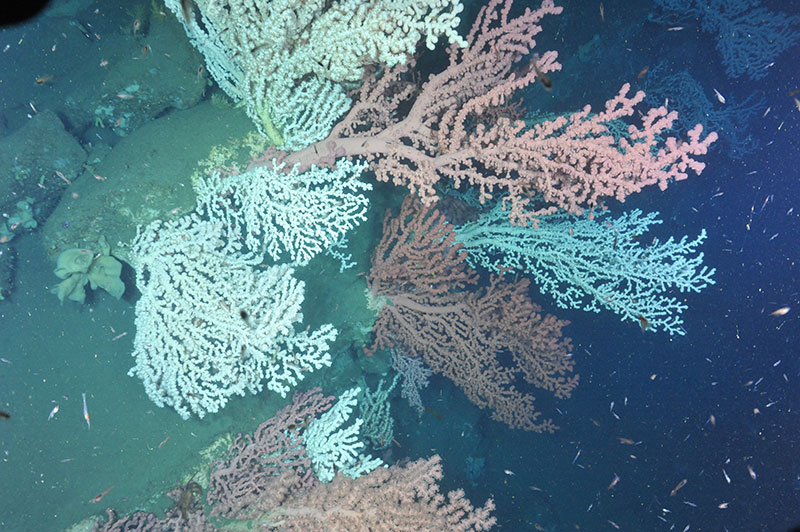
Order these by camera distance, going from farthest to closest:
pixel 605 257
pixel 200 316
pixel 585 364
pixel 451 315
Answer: pixel 585 364
pixel 451 315
pixel 605 257
pixel 200 316

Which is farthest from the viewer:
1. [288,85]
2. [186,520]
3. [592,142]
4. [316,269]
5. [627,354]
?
[627,354]

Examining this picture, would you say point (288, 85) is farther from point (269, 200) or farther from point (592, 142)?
point (592, 142)

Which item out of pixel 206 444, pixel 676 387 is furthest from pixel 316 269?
pixel 676 387

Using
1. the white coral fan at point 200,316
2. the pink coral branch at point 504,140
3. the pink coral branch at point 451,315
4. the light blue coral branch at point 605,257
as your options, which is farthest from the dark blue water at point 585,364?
the light blue coral branch at point 605,257

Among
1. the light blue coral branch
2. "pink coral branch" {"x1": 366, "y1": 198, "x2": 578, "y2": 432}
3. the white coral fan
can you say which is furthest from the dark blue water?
the light blue coral branch

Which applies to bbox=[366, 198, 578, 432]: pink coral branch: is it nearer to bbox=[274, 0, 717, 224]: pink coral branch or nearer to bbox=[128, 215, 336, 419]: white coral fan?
bbox=[274, 0, 717, 224]: pink coral branch

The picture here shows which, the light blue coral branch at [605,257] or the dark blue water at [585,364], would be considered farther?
Result: the light blue coral branch at [605,257]

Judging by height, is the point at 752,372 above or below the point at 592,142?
below

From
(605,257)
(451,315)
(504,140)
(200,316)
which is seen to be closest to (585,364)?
(605,257)

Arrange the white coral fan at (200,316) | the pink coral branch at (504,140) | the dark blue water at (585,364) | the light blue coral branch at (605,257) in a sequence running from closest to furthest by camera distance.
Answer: the pink coral branch at (504,140), the white coral fan at (200,316), the dark blue water at (585,364), the light blue coral branch at (605,257)

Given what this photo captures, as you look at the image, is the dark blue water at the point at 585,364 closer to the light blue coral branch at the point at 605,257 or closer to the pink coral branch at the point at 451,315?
the pink coral branch at the point at 451,315

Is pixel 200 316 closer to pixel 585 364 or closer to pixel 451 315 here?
pixel 451 315
